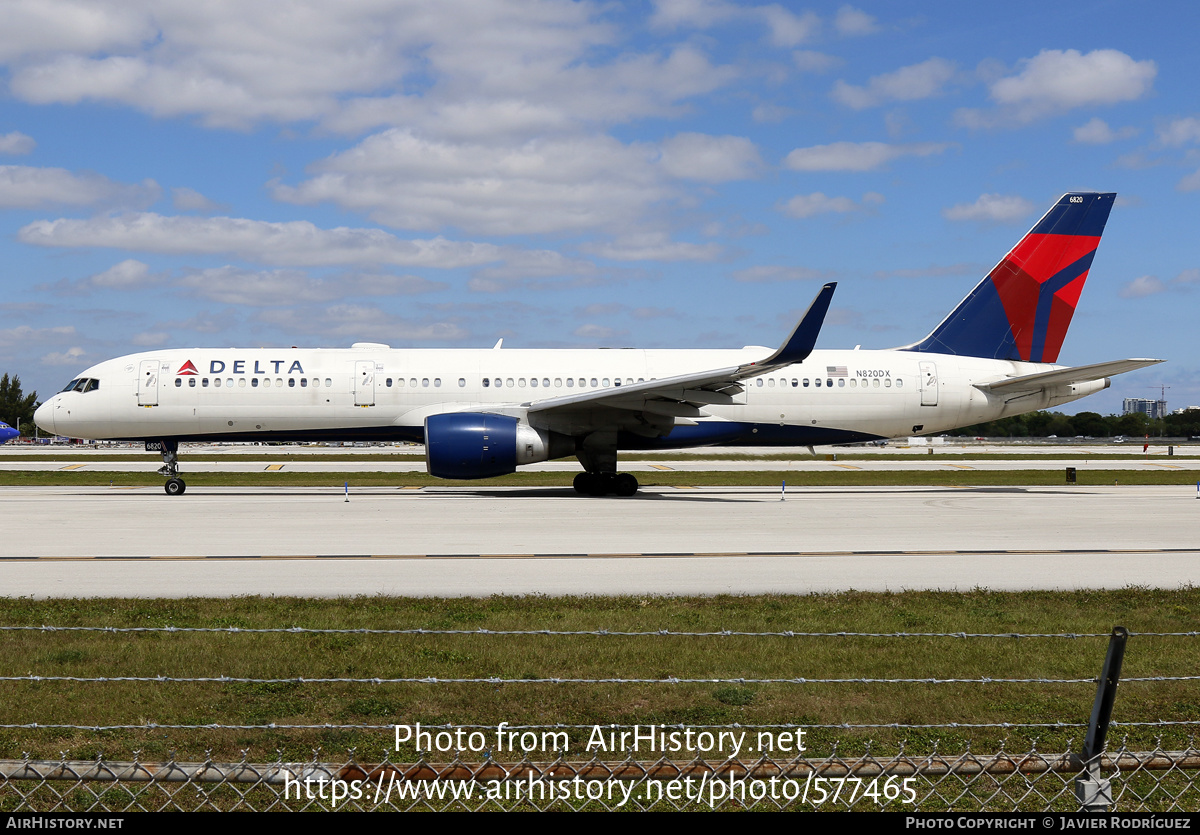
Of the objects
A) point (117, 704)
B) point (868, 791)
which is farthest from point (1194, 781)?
point (117, 704)

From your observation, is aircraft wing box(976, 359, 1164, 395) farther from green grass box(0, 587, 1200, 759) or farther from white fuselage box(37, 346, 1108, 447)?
green grass box(0, 587, 1200, 759)

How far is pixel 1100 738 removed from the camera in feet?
14.4

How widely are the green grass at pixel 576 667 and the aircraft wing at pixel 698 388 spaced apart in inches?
491

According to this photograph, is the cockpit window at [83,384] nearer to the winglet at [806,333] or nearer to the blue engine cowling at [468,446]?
the blue engine cowling at [468,446]

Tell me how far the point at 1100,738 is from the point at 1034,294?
96.0ft

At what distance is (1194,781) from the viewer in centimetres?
520

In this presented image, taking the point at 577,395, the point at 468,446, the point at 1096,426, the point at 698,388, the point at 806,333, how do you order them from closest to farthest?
the point at 806,333
the point at 468,446
the point at 698,388
the point at 577,395
the point at 1096,426

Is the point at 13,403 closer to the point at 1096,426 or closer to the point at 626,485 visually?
the point at 626,485

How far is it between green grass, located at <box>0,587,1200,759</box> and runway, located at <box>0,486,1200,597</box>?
1469mm

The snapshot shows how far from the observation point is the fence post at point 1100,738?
13.4 ft

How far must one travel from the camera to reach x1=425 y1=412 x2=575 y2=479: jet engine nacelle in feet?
79.6

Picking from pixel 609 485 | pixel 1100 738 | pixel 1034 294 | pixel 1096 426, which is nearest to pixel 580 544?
pixel 609 485

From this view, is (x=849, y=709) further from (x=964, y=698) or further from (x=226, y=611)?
(x=226, y=611)

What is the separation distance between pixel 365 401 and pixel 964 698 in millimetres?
22534
